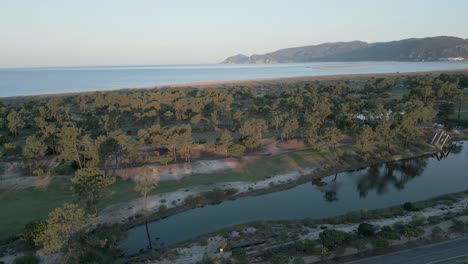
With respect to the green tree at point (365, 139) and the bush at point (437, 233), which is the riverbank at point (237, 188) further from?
the bush at point (437, 233)

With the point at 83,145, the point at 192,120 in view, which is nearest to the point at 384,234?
the point at 83,145

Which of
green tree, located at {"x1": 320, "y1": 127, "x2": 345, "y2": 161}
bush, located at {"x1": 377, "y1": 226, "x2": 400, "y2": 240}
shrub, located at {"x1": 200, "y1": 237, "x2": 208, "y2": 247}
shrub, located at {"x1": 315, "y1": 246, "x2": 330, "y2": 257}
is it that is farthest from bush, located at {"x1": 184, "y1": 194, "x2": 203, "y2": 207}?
green tree, located at {"x1": 320, "y1": 127, "x2": 345, "y2": 161}

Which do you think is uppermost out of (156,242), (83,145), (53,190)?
(83,145)

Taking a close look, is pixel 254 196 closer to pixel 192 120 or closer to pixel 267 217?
pixel 267 217

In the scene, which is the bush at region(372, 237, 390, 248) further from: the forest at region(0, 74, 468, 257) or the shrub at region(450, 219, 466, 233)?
the forest at region(0, 74, 468, 257)

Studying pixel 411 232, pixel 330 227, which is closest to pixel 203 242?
pixel 330 227

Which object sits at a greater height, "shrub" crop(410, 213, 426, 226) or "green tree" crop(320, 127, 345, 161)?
"green tree" crop(320, 127, 345, 161)

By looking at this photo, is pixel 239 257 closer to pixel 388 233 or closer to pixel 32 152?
pixel 388 233
